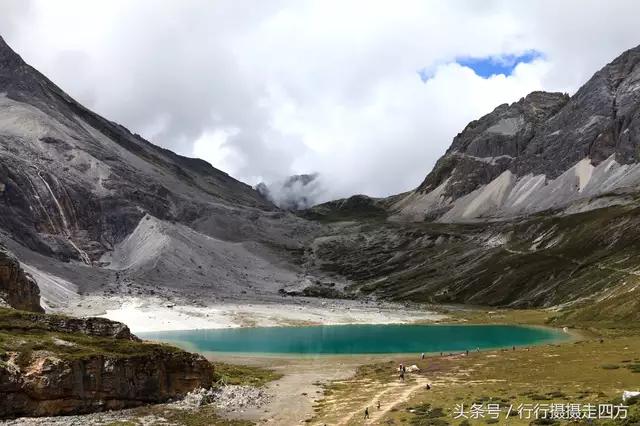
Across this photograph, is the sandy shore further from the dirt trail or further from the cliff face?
the dirt trail

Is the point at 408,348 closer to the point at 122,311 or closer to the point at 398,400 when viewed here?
the point at 398,400

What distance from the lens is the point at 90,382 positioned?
45562 mm

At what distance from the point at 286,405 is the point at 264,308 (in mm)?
119651

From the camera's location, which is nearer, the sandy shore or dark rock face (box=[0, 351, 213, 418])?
dark rock face (box=[0, 351, 213, 418])

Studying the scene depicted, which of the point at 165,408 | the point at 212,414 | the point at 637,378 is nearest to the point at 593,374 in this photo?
the point at 637,378

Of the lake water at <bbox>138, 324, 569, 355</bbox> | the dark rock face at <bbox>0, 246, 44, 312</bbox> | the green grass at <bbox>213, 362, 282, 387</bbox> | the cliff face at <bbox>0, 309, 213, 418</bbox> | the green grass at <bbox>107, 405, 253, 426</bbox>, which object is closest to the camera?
the cliff face at <bbox>0, 309, 213, 418</bbox>

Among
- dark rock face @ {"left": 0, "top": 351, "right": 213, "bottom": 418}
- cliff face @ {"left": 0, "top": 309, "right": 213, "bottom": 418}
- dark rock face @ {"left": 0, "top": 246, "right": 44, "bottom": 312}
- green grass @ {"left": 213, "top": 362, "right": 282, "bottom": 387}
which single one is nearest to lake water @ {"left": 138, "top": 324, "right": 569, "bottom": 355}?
green grass @ {"left": 213, "top": 362, "right": 282, "bottom": 387}

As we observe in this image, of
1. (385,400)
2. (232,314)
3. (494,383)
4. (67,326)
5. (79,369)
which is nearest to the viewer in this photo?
(79,369)

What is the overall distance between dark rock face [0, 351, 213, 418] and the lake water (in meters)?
51.5

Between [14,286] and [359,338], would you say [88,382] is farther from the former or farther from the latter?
[359,338]

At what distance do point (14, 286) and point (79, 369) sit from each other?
5147cm

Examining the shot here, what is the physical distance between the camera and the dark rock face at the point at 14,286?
84.8 meters

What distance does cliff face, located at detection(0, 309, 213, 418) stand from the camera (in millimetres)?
42375

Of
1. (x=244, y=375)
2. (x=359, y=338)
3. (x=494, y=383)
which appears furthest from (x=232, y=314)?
(x=494, y=383)
